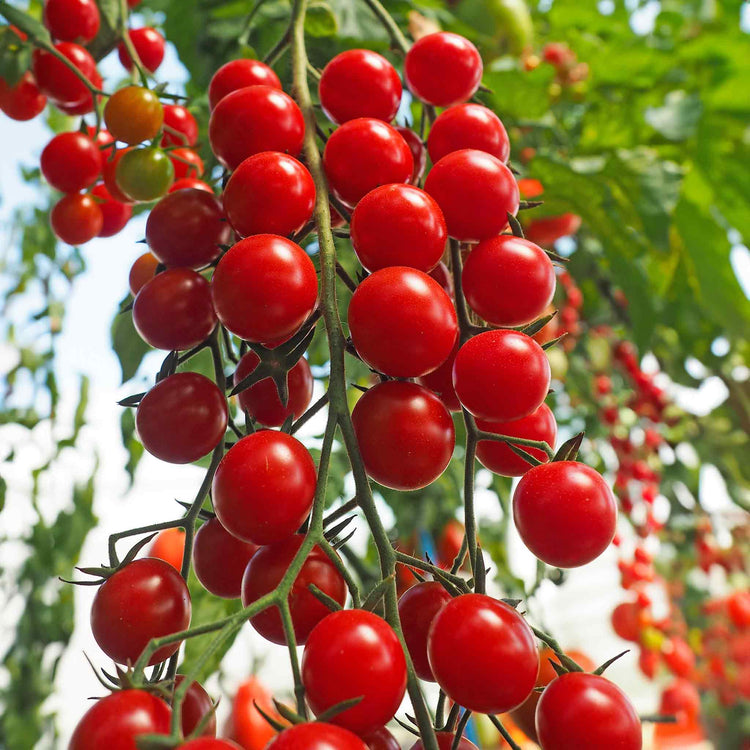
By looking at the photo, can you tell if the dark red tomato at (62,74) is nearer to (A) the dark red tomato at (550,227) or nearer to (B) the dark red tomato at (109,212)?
(B) the dark red tomato at (109,212)

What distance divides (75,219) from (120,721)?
369 mm

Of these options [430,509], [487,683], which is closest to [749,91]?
[430,509]

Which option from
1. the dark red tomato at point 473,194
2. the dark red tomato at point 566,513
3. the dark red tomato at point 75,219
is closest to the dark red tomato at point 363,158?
the dark red tomato at point 473,194

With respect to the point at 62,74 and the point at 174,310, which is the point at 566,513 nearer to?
the point at 174,310

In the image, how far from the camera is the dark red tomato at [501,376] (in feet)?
0.77

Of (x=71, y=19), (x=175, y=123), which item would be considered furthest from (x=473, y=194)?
(x=71, y=19)

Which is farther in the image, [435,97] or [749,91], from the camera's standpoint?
[749,91]

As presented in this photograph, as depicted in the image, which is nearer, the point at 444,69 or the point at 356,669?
the point at 356,669

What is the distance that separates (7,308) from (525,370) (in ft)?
3.33

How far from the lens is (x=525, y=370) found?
0.24 meters

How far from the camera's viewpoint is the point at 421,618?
0.25 metres

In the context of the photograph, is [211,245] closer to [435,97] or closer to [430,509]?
[435,97]

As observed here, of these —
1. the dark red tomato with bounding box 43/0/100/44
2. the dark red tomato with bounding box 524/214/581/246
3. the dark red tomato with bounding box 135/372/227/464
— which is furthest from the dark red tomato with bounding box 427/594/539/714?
the dark red tomato with bounding box 524/214/581/246

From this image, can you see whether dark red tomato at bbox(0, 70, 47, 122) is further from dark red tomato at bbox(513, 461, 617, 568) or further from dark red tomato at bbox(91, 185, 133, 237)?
dark red tomato at bbox(513, 461, 617, 568)
